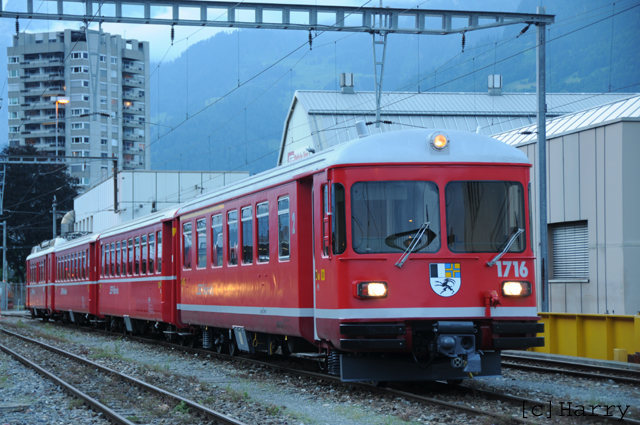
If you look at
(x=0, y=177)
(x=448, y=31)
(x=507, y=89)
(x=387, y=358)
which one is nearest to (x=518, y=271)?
(x=387, y=358)

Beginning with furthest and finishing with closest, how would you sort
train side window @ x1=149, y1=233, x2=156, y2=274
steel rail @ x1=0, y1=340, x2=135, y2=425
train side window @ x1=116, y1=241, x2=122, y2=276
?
train side window @ x1=116, y1=241, x2=122, y2=276 → train side window @ x1=149, y1=233, x2=156, y2=274 → steel rail @ x1=0, y1=340, x2=135, y2=425

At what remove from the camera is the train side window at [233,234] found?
14086 mm

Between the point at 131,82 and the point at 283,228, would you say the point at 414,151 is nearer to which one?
the point at 283,228

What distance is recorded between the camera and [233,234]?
14203 millimetres

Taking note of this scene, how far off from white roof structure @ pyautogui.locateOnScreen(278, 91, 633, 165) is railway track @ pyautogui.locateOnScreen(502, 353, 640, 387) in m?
30.9

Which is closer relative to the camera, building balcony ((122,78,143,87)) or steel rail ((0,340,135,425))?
steel rail ((0,340,135,425))

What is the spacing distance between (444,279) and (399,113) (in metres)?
40.1

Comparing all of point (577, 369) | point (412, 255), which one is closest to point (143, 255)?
point (577, 369)

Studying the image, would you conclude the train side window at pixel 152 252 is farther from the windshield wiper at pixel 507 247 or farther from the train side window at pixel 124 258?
the windshield wiper at pixel 507 247

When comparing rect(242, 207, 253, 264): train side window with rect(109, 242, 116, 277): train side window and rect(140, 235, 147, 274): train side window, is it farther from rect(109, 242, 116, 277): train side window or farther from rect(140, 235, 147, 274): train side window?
rect(109, 242, 116, 277): train side window

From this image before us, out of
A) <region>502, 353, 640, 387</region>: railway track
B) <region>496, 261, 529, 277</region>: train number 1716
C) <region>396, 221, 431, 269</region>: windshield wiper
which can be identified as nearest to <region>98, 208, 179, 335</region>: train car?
<region>502, 353, 640, 387</region>: railway track

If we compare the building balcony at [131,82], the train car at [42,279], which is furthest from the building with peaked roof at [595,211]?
the building balcony at [131,82]

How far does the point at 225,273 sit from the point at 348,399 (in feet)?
16.3

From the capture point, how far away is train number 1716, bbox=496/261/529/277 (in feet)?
A: 33.3
